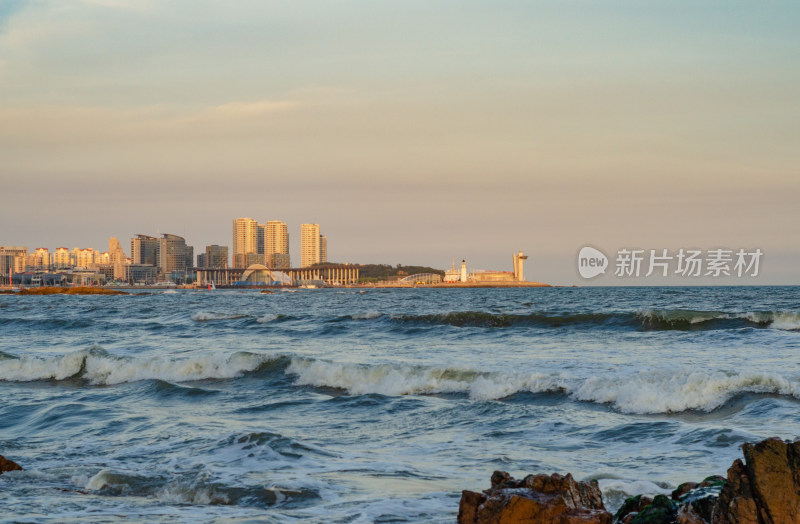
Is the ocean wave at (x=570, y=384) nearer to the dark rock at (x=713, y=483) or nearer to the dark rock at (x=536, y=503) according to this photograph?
the dark rock at (x=713, y=483)

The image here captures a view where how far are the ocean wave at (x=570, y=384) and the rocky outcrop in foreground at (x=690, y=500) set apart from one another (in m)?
7.40

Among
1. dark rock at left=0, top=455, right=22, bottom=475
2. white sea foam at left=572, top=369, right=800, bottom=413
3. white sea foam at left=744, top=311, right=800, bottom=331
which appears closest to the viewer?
dark rock at left=0, top=455, right=22, bottom=475

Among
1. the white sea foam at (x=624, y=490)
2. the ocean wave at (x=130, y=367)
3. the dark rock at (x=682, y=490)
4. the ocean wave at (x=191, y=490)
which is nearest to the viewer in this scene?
the dark rock at (x=682, y=490)

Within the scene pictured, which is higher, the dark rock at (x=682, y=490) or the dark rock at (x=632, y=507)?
the dark rock at (x=682, y=490)

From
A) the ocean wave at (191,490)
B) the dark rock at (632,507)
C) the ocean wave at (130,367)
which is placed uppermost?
the dark rock at (632,507)

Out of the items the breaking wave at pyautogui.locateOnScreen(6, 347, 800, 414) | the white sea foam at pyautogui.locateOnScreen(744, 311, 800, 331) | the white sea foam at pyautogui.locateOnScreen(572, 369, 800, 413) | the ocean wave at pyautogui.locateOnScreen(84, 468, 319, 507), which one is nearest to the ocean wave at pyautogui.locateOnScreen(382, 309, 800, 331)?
the white sea foam at pyautogui.locateOnScreen(744, 311, 800, 331)

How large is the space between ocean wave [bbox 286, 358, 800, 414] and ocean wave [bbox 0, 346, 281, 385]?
1699 millimetres

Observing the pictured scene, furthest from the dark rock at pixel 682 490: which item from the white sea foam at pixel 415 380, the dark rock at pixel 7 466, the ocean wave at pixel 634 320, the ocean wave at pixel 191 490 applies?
the ocean wave at pixel 634 320

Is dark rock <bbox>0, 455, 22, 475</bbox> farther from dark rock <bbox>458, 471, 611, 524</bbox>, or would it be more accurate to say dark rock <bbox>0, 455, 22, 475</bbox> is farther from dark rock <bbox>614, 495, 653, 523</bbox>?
dark rock <bbox>614, 495, 653, 523</bbox>

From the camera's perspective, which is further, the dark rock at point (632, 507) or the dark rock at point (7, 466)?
the dark rock at point (7, 466)

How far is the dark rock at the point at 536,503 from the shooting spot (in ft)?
17.4

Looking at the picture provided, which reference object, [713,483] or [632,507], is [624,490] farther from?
[713,483]

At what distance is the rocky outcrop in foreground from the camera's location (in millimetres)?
5125

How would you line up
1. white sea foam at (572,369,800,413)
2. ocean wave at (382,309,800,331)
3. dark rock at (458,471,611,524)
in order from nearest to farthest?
1. dark rock at (458,471,611,524)
2. white sea foam at (572,369,800,413)
3. ocean wave at (382,309,800,331)
